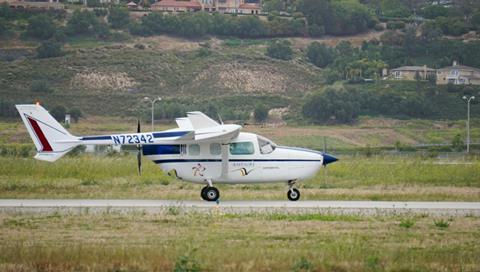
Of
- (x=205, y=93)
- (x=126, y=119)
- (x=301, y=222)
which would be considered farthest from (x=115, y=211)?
(x=205, y=93)

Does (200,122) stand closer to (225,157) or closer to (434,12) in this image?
(225,157)

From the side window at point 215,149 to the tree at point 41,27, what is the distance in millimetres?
92217

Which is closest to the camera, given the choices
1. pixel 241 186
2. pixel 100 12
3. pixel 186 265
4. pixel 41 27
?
pixel 186 265

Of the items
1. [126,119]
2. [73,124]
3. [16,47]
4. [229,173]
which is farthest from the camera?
[16,47]

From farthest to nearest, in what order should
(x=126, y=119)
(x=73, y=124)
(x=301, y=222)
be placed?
(x=126, y=119)
(x=73, y=124)
(x=301, y=222)

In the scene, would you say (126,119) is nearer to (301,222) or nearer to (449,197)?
(449,197)

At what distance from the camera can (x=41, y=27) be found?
12238 cm

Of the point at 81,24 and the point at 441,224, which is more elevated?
the point at 441,224

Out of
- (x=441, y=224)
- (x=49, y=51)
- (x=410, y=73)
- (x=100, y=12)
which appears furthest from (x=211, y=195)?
(x=100, y=12)

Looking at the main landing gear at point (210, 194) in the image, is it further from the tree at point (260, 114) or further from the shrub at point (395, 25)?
the shrub at point (395, 25)

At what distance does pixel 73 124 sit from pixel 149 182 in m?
48.3

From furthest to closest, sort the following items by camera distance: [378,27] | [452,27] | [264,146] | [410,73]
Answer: [378,27], [452,27], [410,73], [264,146]

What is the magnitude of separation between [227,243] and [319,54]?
336 feet

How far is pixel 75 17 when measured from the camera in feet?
413
